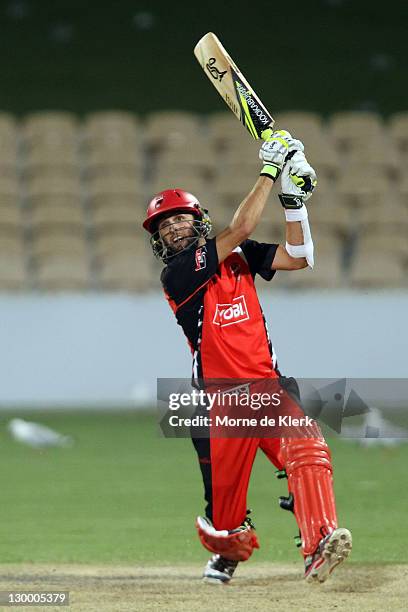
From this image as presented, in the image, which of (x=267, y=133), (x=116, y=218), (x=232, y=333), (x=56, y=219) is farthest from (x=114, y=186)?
(x=232, y=333)

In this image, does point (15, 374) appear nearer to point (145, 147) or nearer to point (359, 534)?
point (145, 147)

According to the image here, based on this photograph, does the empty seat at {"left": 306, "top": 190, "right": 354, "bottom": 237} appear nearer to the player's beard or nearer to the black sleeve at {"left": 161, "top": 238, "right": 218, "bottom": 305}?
the player's beard

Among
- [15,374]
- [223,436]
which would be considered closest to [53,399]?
[15,374]

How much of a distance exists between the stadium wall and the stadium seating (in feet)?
1.20

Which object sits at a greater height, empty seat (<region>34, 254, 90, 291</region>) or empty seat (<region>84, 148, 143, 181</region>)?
empty seat (<region>84, 148, 143, 181</region>)

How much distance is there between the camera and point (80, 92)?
627 inches

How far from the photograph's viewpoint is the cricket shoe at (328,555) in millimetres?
4422

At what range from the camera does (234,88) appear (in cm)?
550

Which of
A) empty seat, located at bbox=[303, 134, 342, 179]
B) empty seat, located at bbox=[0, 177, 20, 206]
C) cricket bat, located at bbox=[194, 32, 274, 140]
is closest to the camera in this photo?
cricket bat, located at bbox=[194, 32, 274, 140]

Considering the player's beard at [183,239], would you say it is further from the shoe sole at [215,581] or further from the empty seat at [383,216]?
the empty seat at [383,216]

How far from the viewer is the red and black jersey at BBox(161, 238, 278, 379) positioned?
4.95 metres

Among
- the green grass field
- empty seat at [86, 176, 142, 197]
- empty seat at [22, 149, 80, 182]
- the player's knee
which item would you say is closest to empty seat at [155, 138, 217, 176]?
empty seat at [86, 176, 142, 197]

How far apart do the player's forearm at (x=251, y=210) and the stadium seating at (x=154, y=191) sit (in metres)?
7.18

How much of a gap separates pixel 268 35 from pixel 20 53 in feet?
11.4
